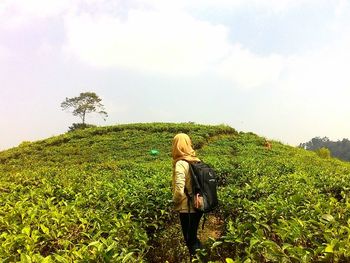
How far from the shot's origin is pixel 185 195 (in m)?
6.61

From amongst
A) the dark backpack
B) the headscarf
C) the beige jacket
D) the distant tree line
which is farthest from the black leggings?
the distant tree line

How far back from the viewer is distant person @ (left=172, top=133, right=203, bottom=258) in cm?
657

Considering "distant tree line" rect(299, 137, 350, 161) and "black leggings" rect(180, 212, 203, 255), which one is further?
"distant tree line" rect(299, 137, 350, 161)

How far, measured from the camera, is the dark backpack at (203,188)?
648 cm

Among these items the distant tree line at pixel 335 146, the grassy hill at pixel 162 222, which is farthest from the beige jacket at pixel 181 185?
the distant tree line at pixel 335 146

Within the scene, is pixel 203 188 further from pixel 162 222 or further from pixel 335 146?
pixel 335 146

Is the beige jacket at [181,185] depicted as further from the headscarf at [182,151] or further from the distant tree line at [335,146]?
the distant tree line at [335,146]

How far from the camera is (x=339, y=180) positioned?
358 inches

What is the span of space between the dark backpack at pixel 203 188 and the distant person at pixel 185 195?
12 centimetres

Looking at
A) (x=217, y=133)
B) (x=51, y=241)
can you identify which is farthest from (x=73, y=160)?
(x=51, y=241)

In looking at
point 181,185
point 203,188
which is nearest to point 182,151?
point 181,185

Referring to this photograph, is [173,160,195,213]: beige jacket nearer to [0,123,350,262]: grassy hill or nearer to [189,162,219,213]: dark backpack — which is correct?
[189,162,219,213]: dark backpack

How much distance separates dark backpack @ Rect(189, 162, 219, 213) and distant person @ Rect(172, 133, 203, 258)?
0.38 ft

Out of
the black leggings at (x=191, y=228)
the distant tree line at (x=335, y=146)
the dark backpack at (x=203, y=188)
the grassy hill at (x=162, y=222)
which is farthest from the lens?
the distant tree line at (x=335, y=146)
